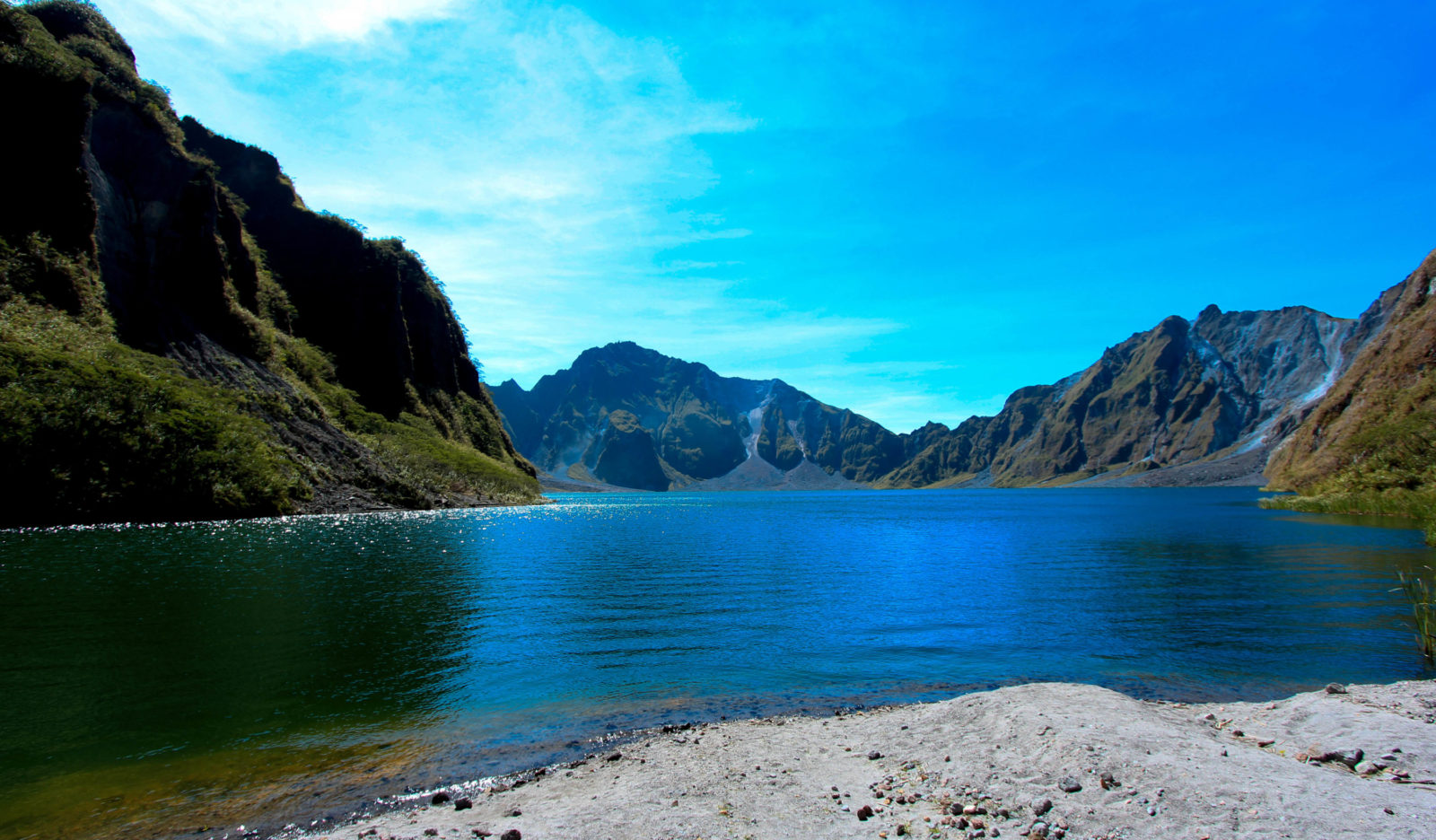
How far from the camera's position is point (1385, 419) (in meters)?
93.7

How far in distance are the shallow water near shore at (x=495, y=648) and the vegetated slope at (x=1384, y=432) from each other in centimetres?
3400

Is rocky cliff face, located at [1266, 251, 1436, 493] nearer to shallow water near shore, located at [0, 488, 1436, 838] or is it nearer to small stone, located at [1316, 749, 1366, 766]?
shallow water near shore, located at [0, 488, 1436, 838]

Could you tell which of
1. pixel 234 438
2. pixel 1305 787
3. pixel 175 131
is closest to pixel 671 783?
pixel 1305 787

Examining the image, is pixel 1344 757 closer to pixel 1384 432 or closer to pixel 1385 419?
pixel 1384 432

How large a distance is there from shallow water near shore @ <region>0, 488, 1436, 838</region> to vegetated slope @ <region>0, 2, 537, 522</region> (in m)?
→ 17.2

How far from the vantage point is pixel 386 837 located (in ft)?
30.6

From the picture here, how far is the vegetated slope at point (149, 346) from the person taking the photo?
6106 cm

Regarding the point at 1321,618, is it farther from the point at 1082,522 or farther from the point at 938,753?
the point at 1082,522

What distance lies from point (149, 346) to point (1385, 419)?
17068cm

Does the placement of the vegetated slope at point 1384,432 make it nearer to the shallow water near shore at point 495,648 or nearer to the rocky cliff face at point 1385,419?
the rocky cliff face at point 1385,419

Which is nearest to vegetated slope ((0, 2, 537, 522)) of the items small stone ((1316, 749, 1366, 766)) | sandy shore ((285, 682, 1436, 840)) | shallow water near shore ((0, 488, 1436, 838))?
shallow water near shore ((0, 488, 1436, 838))

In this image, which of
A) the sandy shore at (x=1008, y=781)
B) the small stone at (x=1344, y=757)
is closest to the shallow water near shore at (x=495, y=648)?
the sandy shore at (x=1008, y=781)

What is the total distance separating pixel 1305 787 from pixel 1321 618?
80.7 feet

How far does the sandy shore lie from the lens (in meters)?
8.70
